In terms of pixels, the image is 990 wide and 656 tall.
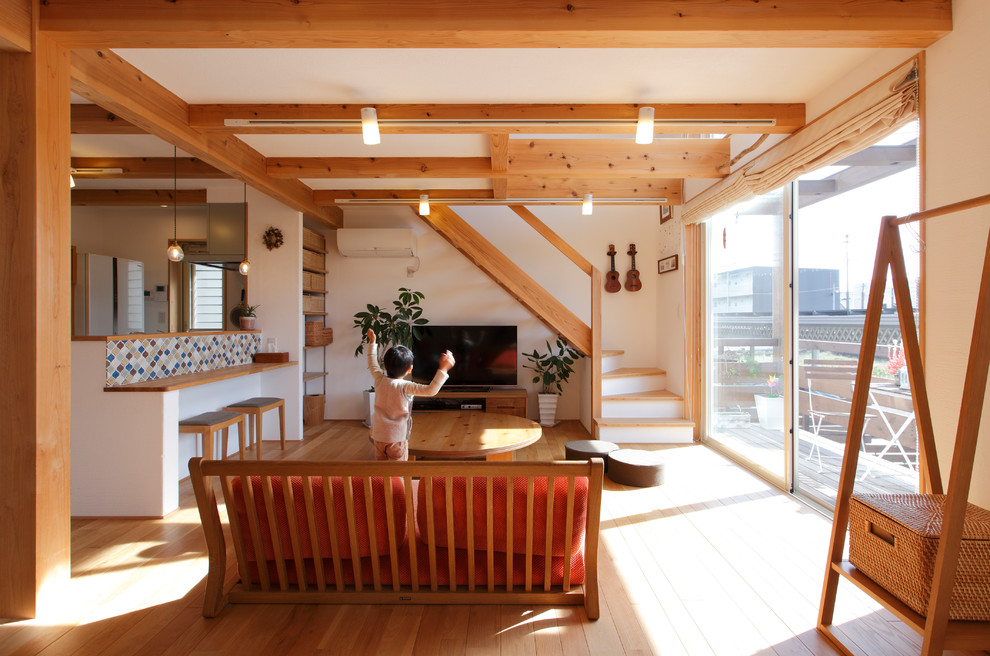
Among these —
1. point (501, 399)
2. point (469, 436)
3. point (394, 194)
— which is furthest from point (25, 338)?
point (501, 399)

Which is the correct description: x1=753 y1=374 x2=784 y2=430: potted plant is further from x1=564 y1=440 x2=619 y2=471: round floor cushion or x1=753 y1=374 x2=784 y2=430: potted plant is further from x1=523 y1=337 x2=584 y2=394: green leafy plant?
x1=523 y1=337 x2=584 y2=394: green leafy plant

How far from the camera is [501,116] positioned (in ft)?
11.2

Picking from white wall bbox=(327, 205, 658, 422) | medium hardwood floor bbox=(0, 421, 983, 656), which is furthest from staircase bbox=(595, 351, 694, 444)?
medium hardwood floor bbox=(0, 421, 983, 656)

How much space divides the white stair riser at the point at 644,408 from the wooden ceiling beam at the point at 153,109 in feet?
12.9

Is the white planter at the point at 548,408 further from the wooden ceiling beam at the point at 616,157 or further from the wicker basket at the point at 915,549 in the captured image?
the wicker basket at the point at 915,549

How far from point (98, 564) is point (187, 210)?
5195 millimetres

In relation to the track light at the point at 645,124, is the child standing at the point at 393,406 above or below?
below

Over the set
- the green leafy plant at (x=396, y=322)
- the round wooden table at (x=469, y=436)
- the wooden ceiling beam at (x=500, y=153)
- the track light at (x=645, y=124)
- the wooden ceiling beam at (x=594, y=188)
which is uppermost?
the wooden ceiling beam at (x=594, y=188)

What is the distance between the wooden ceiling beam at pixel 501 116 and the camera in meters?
3.39

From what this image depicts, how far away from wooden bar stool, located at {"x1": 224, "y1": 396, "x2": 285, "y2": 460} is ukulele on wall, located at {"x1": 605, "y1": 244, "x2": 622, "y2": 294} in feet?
13.0

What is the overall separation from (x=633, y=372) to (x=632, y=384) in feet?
0.54

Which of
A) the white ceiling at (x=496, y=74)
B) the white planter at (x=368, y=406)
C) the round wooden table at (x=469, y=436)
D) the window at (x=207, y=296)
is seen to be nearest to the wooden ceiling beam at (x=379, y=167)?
the white ceiling at (x=496, y=74)

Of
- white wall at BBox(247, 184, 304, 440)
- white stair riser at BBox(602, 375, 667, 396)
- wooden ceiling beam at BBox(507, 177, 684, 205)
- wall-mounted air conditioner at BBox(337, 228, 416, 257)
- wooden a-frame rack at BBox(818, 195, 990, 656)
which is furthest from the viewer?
wall-mounted air conditioner at BBox(337, 228, 416, 257)

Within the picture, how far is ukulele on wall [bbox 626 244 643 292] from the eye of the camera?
652 centimetres
